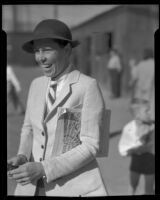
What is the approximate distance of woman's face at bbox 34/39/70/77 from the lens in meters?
1.62

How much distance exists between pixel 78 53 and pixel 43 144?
9.88 metres

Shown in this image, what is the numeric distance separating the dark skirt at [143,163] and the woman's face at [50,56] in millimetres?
2031

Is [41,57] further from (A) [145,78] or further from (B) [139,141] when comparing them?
(A) [145,78]

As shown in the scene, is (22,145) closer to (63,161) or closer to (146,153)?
(63,161)

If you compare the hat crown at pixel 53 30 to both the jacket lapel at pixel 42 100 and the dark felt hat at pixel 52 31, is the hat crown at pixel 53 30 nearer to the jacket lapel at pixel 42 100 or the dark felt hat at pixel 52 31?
the dark felt hat at pixel 52 31

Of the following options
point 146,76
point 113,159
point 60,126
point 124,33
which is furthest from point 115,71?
point 60,126

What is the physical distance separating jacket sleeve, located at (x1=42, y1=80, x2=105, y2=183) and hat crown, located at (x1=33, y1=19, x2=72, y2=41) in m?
0.25

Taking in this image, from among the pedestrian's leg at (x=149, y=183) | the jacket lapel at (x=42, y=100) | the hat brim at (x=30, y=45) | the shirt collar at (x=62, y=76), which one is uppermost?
the hat brim at (x=30, y=45)

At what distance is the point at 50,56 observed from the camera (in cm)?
162

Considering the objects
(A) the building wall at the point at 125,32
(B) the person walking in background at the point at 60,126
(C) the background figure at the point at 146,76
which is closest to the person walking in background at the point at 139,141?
(B) the person walking in background at the point at 60,126

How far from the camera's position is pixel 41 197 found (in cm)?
177

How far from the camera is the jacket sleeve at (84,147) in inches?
63.0

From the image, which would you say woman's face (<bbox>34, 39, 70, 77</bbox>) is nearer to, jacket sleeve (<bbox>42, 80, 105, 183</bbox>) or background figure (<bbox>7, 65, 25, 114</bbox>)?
jacket sleeve (<bbox>42, 80, 105, 183</bbox>)

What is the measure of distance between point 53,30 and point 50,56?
0.11 m
